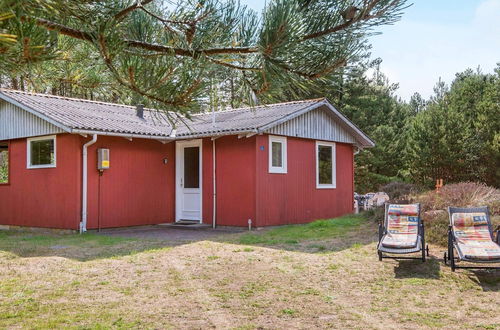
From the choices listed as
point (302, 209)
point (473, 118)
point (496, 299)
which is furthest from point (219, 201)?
point (473, 118)

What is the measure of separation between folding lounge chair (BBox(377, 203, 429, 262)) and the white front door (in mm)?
6461

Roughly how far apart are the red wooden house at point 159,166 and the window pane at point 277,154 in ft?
0.09

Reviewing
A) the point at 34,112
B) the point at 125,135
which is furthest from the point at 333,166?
the point at 34,112

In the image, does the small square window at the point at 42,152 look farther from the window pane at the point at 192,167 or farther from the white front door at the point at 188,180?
the window pane at the point at 192,167

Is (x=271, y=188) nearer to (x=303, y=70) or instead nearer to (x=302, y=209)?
(x=302, y=209)

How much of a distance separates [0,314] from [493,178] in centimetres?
2234

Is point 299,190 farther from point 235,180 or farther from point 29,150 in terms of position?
point 29,150

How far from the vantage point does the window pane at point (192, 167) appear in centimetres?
1362

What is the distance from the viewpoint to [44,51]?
300 centimetres

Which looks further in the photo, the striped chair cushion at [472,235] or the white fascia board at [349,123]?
the white fascia board at [349,123]

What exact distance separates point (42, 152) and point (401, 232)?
30.8 feet

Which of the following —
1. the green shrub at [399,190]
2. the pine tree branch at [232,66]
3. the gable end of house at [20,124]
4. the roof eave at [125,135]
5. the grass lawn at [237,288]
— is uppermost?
the gable end of house at [20,124]

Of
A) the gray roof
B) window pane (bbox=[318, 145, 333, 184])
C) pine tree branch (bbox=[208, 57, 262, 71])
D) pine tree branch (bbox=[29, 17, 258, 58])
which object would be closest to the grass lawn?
pine tree branch (bbox=[208, 57, 262, 71])

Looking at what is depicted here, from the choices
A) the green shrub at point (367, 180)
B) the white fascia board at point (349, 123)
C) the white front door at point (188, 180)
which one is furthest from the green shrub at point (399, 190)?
the green shrub at point (367, 180)
